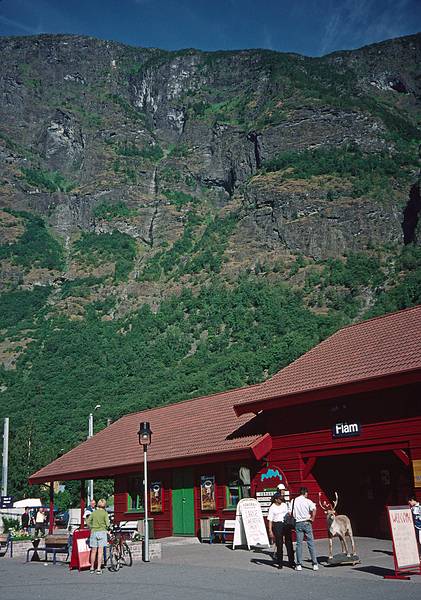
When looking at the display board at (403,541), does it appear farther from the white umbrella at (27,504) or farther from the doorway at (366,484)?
the white umbrella at (27,504)

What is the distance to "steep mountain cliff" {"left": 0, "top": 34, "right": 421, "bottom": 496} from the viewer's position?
88.6 m

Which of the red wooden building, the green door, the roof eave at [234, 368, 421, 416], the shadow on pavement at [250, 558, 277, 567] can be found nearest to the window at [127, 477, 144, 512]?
the red wooden building

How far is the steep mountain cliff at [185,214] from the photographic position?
8856 cm

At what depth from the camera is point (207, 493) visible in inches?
890

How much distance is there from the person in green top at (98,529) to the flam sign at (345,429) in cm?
695

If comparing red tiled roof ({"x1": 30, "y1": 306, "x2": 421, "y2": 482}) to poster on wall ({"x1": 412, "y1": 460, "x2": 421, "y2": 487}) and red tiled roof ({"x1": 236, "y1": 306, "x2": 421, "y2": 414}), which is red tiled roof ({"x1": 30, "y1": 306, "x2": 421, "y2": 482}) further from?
poster on wall ({"x1": 412, "y1": 460, "x2": 421, "y2": 487})

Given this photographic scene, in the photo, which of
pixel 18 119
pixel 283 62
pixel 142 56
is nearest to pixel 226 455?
pixel 283 62

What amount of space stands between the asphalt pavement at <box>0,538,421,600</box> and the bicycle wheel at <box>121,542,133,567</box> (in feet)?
0.69

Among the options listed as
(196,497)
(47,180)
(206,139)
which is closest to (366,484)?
(196,497)

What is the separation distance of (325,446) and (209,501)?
19.3 feet

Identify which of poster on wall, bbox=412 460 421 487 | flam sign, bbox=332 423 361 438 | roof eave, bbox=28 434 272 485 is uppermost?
flam sign, bbox=332 423 361 438

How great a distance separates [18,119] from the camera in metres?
157

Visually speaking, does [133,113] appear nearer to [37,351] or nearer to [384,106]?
[384,106]

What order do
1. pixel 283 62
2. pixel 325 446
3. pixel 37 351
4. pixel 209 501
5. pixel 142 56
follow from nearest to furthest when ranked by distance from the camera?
1. pixel 325 446
2. pixel 209 501
3. pixel 37 351
4. pixel 283 62
5. pixel 142 56
